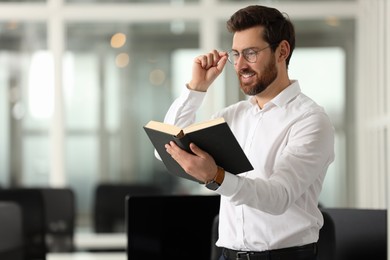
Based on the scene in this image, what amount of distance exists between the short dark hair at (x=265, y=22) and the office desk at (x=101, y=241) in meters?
4.03

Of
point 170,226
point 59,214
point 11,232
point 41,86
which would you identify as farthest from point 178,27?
point 170,226

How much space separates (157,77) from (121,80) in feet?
0.97

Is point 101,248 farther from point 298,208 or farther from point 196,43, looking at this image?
point 298,208

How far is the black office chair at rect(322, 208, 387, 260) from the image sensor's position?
3.45 meters

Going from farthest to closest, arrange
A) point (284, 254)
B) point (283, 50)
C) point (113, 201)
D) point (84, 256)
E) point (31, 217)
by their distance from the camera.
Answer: point (113, 201), point (84, 256), point (31, 217), point (283, 50), point (284, 254)

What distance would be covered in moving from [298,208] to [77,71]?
4797 mm

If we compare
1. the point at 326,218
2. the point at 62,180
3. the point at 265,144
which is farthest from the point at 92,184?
the point at 265,144

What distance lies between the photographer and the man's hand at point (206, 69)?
284 centimetres

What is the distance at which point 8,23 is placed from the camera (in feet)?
23.5

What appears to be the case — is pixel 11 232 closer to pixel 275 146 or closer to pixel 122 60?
pixel 275 146

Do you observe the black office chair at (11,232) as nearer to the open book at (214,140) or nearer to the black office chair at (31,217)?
the black office chair at (31,217)

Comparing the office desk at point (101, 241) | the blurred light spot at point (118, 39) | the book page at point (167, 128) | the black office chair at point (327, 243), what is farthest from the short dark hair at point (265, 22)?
the blurred light spot at point (118, 39)

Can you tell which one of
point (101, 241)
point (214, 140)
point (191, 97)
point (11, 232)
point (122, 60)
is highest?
point (122, 60)

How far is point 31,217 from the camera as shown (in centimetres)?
Answer: 513
